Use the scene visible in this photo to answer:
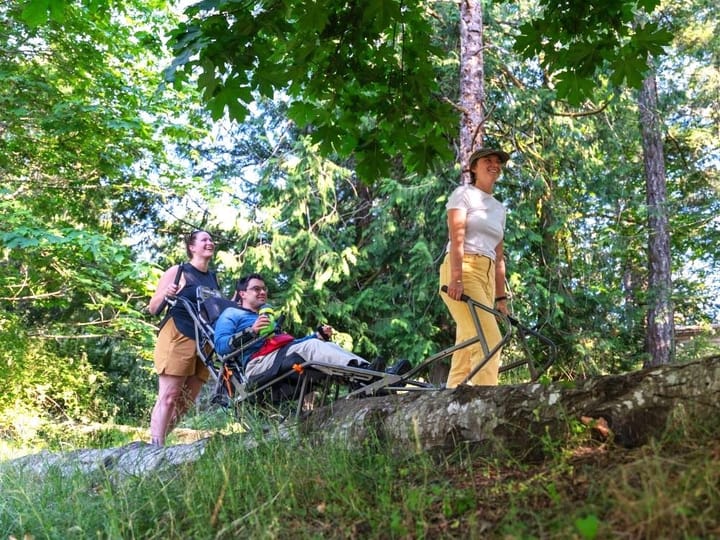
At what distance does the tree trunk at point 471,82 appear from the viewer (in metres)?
7.88

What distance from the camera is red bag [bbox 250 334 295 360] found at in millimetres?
5535

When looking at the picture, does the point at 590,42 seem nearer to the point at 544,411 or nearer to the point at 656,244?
the point at 544,411


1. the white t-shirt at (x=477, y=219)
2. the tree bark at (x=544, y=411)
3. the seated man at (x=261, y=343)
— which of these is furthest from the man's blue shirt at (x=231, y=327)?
the tree bark at (x=544, y=411)

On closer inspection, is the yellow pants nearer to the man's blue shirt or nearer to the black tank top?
the man's blue shirt

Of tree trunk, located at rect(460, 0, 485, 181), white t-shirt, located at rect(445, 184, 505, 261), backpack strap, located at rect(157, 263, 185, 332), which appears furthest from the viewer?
tree trunk, located at rect(460, 0, 485, 181)

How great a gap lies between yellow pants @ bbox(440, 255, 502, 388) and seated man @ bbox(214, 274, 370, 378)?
2.31ft

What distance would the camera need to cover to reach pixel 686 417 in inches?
103

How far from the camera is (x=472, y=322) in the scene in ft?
16.3

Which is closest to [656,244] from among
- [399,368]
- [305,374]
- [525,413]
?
[399,368]

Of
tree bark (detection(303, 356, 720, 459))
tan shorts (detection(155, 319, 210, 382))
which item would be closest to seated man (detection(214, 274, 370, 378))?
tan shorts (detection(155, 319, 210, 382))

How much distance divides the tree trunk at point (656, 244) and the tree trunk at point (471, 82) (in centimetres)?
693

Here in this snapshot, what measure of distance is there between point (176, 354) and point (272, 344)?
943 millimetres

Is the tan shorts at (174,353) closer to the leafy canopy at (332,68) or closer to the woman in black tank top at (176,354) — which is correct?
the woman in black tank top at (176,354)

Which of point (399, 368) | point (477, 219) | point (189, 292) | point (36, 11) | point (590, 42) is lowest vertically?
point (399, 368)
